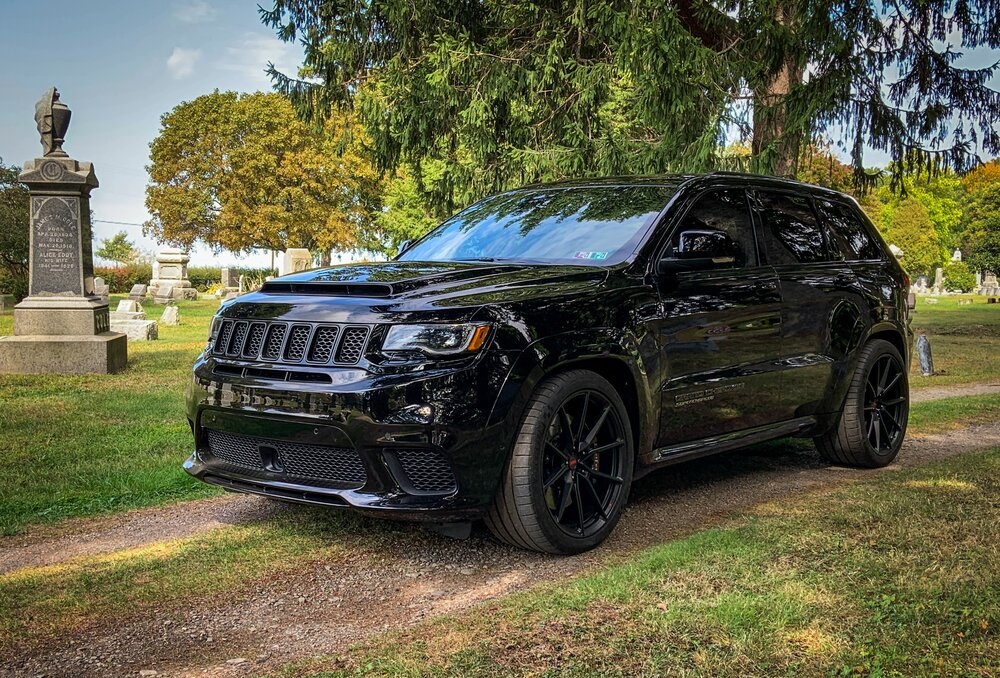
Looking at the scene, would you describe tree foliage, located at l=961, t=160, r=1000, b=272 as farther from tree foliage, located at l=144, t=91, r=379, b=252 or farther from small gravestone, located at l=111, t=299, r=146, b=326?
tree foliage, located at l=144, t=91, r=379, b=252

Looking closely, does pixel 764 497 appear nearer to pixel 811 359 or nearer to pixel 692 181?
pixel 811 359

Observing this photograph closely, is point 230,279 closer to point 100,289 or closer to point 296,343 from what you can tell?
point 100,289

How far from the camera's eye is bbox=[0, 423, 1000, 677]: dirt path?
11.6ft

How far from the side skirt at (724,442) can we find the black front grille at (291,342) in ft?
5.87

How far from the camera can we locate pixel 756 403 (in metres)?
5.82

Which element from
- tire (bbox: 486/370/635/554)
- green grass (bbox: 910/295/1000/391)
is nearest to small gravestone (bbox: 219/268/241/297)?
green grass (bbox: 910/295/1000/391)

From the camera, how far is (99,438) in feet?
26.1

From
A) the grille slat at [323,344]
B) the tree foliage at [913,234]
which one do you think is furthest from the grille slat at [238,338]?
the tree foliage at [913,234]

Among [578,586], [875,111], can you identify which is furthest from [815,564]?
[875,111]

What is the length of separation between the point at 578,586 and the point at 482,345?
1.13 metres

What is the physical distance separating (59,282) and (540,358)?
10.8 metres

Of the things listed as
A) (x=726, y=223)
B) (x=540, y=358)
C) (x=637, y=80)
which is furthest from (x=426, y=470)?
(x=637, y=80)

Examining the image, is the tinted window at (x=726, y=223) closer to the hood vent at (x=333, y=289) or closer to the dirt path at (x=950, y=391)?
the hood vent at (x=333, y=289)

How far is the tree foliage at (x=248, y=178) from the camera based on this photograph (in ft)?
173
